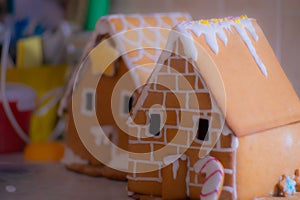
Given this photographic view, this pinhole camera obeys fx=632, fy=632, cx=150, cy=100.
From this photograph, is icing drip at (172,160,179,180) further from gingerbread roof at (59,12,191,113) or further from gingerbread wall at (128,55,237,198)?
gingerbread roof at (59,12,191,113)

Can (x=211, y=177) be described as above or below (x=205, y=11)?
below

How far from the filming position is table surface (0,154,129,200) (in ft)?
2.98

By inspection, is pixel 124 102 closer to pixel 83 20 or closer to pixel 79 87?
pixel 79 87

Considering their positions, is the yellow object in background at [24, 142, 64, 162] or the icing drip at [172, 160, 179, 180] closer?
the icing drip at [172, 160, 179, 180]

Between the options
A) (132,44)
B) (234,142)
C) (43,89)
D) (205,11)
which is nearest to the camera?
(234,142)

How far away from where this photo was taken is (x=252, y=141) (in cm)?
76

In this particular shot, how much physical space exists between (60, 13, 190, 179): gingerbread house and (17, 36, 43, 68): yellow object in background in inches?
12.6

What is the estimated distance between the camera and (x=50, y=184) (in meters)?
0.98

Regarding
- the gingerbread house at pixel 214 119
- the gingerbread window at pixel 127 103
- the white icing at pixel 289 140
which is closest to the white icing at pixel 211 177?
the gingerbread house at pixel 214 119

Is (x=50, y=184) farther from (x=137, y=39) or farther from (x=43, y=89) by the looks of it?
(x=43, y=89)

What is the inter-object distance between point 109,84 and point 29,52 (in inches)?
16.2

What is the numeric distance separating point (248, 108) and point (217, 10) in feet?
1.30


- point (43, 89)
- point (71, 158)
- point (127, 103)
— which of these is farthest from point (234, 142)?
point (43, 89)

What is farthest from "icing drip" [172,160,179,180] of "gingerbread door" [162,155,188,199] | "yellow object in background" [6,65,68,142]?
"yellow object in background" [6,65,68,142]
